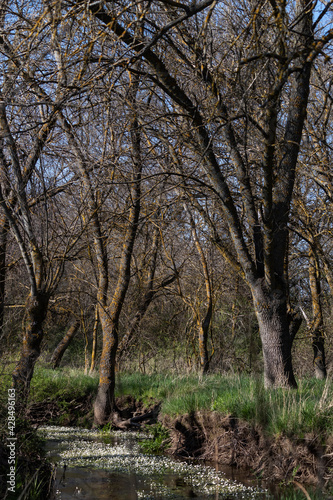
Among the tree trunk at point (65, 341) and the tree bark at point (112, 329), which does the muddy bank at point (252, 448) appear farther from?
the tree trunk at point (65, 341)

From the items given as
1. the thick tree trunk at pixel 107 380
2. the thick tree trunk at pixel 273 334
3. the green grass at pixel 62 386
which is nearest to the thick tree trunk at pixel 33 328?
the thick tree trunk at pixel 107 380

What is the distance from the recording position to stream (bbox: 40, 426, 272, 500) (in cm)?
531

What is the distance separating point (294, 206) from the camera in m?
10.8

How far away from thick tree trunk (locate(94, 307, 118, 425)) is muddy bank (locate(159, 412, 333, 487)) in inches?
79.1

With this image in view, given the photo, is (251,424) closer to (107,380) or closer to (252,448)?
(252,448)

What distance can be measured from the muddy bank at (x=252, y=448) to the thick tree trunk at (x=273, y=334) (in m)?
1.07

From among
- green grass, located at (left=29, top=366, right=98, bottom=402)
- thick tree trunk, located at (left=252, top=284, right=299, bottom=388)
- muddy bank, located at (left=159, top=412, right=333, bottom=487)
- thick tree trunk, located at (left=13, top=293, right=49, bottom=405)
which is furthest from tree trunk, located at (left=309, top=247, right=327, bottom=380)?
thick tree trunk, located at (left=13, top=293, right=49, bottom=405)

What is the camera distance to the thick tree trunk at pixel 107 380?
957 centimetres

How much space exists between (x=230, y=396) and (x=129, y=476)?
1.93 metres

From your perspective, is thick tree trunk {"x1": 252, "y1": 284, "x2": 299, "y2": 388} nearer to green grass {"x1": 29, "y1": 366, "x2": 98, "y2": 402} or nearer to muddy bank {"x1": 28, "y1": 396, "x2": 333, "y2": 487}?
muddy bank {"x1": 28, "y1": 396, "x2": 333, "y2": 487}

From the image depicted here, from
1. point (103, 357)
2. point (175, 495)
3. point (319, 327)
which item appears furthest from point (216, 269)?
point (175, 495)

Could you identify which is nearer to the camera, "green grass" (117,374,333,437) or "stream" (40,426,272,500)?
"stream" (40,426,272,500)

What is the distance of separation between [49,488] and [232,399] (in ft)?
10.0

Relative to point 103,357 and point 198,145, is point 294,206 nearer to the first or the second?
point 198,145
